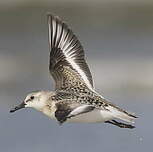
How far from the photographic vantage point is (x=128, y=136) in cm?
510

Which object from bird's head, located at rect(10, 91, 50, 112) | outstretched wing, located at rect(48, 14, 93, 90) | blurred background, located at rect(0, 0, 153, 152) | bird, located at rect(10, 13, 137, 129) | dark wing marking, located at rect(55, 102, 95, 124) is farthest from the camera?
blurred background, located at rect(0, 0, 153, 152)

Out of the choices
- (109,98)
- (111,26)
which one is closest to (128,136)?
(109,98)

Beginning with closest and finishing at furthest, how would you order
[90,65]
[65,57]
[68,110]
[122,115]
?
[68,110]
[122,115]
[65,57]
[90,65]

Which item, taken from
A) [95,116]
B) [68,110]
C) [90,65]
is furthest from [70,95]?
[90,65]

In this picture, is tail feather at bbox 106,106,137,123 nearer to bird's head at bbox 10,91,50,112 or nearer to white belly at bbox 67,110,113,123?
white belly at bbox 67,110,113,123

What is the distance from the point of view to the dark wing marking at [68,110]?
3.37 metres

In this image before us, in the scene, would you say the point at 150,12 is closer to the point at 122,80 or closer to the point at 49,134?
the point at 122,80

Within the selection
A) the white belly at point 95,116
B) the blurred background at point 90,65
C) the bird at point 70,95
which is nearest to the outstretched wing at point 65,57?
the bird at point 70,95

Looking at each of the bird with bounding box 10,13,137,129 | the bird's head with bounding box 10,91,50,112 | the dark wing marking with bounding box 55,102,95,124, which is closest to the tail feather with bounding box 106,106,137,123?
the bird with bounding box 10,13,137,129

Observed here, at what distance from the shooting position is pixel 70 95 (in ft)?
12.6

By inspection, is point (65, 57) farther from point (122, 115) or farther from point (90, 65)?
point (90, 65)

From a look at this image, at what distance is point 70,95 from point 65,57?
1.88 ft

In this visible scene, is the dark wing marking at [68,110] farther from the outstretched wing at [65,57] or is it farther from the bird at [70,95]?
the outstretched wing at [65,57]

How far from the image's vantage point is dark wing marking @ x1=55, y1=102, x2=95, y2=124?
3.37m
